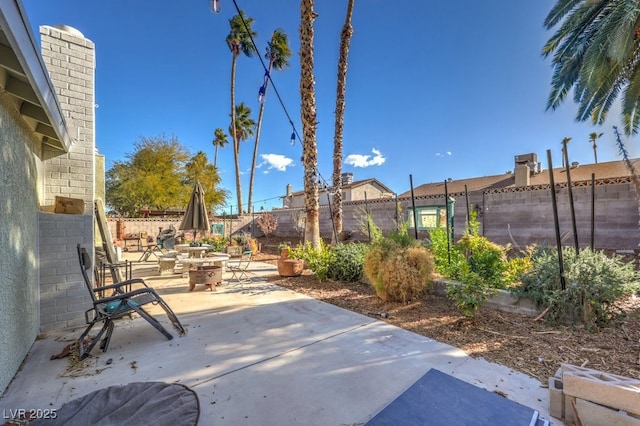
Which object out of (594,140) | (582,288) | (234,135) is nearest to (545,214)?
(582,288)

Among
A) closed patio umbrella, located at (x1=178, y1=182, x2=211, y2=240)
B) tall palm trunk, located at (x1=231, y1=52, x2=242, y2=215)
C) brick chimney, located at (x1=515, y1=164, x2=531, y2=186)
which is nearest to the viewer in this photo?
closed patio umbrella, located at (x1=178, y1=182, x2=211, y2=240)

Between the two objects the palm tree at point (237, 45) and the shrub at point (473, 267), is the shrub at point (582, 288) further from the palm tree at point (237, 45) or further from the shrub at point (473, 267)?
the palm tree at point (237, 45)

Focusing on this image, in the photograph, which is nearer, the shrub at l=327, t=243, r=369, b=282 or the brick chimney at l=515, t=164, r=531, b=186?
the shrub at l=327, t=243, r=369, b=282

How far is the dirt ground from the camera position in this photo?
257 centimetres

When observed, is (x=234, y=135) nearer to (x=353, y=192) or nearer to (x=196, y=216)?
(x=353, y=192)

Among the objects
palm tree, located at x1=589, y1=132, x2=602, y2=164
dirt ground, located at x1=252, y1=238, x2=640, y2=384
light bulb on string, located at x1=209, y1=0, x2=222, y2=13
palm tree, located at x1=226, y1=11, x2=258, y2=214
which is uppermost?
palm tree, located at x1=226, y1=11, x2=258, y2=214

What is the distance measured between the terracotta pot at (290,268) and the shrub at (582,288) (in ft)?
14.0

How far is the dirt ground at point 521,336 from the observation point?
2.57 meters

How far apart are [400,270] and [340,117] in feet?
21.2

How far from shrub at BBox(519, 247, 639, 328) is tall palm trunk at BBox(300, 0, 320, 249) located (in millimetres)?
4507

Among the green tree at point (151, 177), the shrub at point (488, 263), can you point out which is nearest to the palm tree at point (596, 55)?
the shrub at point (488, 263)

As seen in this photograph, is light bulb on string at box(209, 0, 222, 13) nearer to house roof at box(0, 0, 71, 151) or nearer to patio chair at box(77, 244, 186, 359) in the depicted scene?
house roof at box(0, 0, 71, 151)

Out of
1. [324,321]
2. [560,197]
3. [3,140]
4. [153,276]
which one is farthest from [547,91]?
[153,276]

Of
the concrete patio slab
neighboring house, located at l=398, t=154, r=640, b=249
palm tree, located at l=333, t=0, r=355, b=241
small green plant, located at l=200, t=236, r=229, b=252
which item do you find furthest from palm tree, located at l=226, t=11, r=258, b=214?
the concrete patio slab
